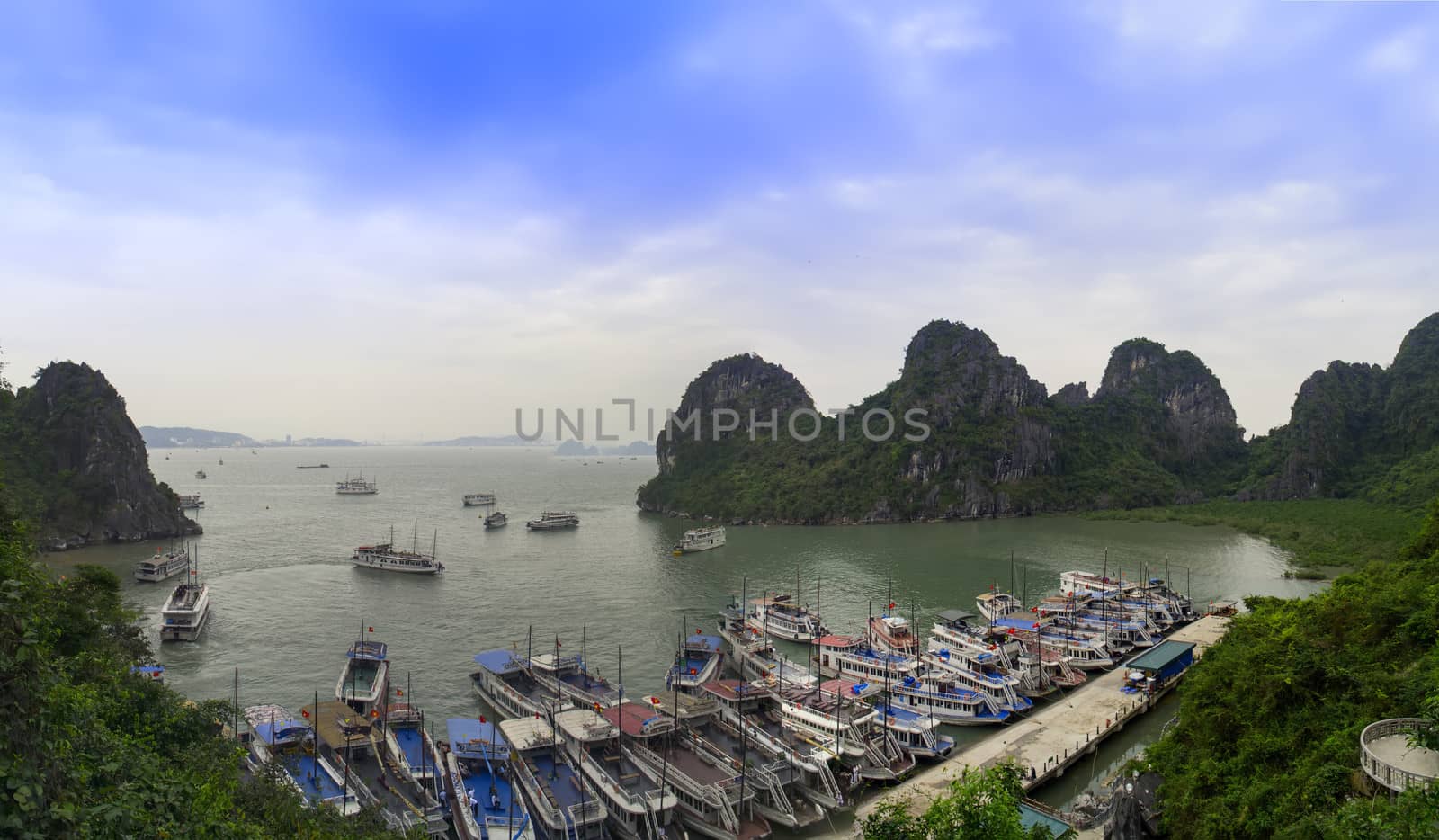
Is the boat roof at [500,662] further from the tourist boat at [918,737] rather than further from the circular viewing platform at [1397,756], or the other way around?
the circular viewing platform at [1397,756]

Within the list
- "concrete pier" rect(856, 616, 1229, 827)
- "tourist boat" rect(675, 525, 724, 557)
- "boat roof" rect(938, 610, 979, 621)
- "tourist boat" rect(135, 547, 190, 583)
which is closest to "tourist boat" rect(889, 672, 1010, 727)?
"concrete pier" rect(856, 616, 1229, 827)

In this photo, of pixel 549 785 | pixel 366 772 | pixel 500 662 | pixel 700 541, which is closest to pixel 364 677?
pixel 500 662

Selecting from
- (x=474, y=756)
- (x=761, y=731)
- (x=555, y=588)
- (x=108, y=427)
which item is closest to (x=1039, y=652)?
(x=761, y=731)

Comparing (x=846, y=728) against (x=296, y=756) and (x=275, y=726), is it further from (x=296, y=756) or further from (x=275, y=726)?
(x=275, y=726)

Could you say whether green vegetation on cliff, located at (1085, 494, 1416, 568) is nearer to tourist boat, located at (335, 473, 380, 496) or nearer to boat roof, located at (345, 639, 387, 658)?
boat roof, located at (345, 639, 387, 658)

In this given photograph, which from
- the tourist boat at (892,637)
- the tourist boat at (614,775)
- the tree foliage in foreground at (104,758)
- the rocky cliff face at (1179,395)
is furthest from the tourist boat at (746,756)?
the rocky cliff face at (1179,395)

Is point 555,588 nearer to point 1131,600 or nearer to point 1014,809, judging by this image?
point 1131,600
